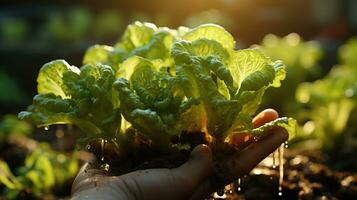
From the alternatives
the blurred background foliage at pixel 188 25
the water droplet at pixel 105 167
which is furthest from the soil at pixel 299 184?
the blurred background foliage at pixel 188 25

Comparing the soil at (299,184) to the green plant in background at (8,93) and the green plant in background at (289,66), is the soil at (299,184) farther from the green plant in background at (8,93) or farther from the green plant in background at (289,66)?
the green plant in background at (8,93)

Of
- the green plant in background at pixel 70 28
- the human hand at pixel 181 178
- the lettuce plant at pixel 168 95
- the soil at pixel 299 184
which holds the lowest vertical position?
the soil at pixel 299 184

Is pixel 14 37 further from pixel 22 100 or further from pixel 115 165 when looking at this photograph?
pixel 115 165

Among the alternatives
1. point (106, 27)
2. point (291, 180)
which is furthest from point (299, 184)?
point (106, 27)

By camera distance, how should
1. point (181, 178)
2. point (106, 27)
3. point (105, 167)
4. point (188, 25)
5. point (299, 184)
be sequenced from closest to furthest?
1. point (181, 178)
2. point (105, 167)
3. point (299, 184)
4. point (188, 25)
5. point (106, 27)

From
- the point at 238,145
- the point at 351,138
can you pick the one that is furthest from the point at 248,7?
the point at 238,145

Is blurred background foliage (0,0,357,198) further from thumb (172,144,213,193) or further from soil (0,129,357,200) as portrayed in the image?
thumb (172,144,213,193)

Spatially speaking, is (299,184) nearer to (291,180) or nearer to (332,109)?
(291,180)
